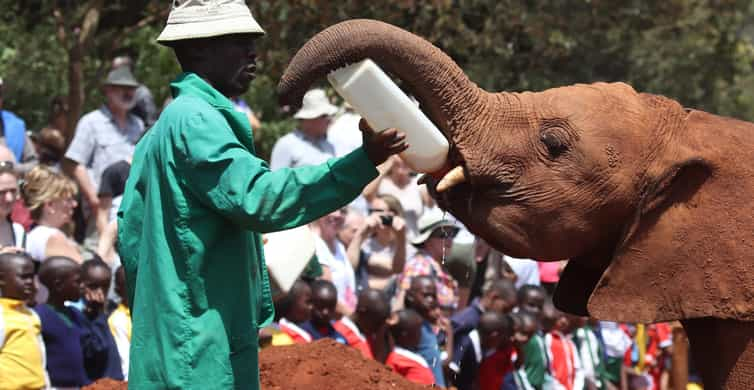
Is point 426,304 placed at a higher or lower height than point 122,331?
lower

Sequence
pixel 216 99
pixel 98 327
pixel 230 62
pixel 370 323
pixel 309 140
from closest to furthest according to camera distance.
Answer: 1. pixel 216 99
2. pixel 230 62
3. pixel 98 327
4. pixel 370 323
5. pixel 309 140

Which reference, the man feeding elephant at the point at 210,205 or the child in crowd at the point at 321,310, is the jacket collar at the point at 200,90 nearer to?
the man feeding elephant at the point at 210,205

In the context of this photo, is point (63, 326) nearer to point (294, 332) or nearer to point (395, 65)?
point (294, 332)

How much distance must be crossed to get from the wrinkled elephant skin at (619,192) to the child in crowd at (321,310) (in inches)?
154

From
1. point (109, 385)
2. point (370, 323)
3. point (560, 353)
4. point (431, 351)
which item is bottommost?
point (560, 353)

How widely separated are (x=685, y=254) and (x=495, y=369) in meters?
4.94

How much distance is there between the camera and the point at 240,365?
496cm

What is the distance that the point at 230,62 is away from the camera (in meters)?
5.08

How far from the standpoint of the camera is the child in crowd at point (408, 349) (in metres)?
9.31

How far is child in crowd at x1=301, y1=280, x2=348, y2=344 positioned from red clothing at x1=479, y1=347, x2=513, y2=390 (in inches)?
50.0

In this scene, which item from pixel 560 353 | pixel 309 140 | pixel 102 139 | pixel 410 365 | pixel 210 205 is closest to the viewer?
pixel 210 205

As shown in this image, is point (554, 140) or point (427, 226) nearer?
point (554, 140)

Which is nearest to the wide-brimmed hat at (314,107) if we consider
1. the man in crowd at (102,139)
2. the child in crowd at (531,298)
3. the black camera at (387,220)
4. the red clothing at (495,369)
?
the black camera at (387,220)

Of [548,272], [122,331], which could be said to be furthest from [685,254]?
[548,272]
